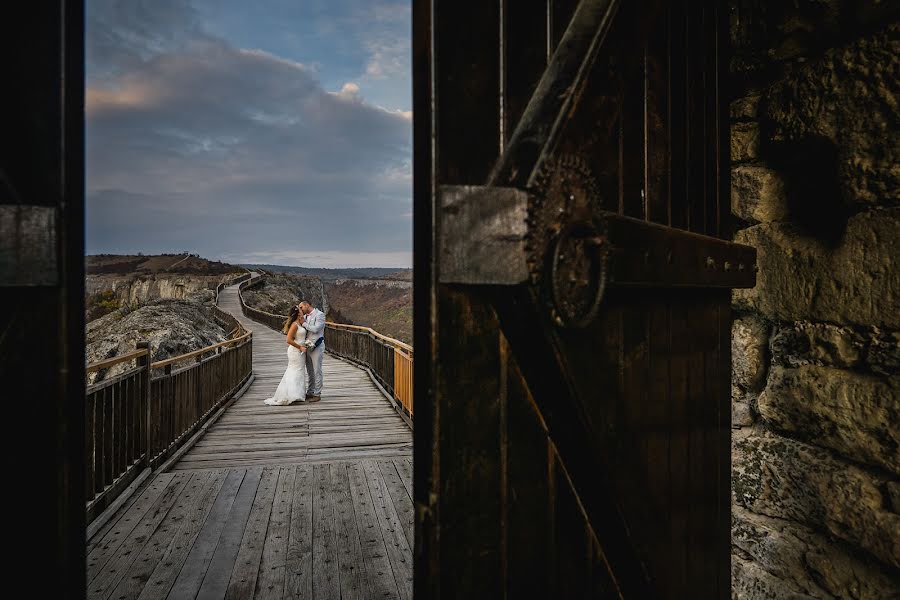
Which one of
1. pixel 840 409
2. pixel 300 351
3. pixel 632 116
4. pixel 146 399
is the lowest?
pixel 146 399

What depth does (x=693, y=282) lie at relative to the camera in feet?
4.87

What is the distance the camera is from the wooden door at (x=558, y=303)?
108 centimetres

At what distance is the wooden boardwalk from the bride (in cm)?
191

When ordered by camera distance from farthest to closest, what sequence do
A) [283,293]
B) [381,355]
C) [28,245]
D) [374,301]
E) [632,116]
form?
[374,301] < [283,293] < [381,355] < [632,116] < [28,245]

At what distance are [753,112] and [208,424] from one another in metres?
7.57

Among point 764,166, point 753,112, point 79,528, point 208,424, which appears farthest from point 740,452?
point 208,424

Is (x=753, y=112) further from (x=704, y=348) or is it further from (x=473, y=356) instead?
(x=473, y=356)

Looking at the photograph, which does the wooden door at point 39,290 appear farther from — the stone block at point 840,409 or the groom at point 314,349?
the groom at point 314,349

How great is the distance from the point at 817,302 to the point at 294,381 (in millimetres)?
8605

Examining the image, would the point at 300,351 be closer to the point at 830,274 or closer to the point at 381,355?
the point at 381,355

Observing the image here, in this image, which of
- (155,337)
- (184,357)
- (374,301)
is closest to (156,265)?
(374,301)

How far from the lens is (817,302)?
1.64 metres

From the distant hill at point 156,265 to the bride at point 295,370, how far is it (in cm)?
5034

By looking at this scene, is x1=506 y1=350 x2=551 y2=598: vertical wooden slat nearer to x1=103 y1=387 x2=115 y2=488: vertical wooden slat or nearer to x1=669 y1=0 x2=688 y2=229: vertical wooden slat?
x1=669 y1=0 x2=688 y2=229: vertical wooden slat
